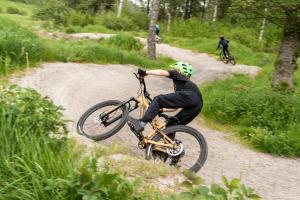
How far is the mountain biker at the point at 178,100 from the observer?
22.5 ft

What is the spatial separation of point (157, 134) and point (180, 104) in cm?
63

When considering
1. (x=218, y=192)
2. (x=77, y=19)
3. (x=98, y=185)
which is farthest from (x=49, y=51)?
(x=77, y=19)

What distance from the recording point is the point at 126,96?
42.2 ft

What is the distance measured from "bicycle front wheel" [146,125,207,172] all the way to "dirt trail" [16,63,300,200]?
1.89ft

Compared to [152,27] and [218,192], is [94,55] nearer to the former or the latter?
[152,27]

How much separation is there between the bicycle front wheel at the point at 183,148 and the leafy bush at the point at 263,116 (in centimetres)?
334

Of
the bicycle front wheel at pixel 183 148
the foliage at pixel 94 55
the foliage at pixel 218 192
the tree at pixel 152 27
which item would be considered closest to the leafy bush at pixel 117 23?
the tree at pixel 152 27

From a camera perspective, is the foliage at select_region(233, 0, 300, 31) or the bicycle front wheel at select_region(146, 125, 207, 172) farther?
the foliage at select_region(233, 0, 300, 31)

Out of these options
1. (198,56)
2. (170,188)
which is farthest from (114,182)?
(198,56)

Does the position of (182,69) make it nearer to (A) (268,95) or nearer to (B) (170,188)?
(B) (170,188)

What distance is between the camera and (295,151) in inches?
367

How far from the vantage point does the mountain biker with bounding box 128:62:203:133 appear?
6863 mm

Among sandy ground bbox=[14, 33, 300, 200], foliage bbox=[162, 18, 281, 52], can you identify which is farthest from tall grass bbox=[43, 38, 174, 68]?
foliage bbox=[162, 18, 281, 52]

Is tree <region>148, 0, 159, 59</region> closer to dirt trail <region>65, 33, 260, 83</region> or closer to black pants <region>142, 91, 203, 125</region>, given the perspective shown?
dirt trail <region>65, 33, 260, 83</region>
